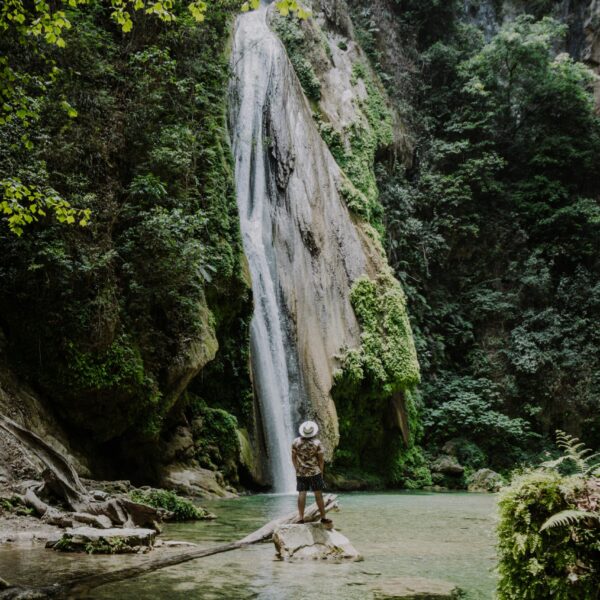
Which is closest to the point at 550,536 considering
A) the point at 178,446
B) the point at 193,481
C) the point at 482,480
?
the point at 193,481

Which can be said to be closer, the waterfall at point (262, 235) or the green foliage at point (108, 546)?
the green foliage at point (108, 546)

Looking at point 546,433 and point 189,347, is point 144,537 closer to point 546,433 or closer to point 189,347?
point 189,347

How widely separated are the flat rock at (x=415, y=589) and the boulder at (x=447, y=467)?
15012 millimetres

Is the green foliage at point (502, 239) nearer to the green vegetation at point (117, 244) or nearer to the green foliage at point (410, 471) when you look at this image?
the green foliage at point (410, 471)

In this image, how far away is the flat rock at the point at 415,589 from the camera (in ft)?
13.9

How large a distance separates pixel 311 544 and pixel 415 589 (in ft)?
5.08

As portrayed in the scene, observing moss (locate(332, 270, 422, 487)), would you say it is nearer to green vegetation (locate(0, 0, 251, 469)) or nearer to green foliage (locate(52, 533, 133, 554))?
green vegetation (locate(0, 0, 251, 469))

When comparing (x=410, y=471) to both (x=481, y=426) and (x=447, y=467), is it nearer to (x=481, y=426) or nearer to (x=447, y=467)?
(x=447, y=467)

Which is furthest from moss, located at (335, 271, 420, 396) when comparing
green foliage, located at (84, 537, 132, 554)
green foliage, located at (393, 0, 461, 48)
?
green foliage, located at (393, 0, 461, 48)

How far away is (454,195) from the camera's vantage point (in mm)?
25141

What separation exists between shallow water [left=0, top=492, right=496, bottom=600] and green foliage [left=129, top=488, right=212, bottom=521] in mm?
405

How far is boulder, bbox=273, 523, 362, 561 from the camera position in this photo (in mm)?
5637

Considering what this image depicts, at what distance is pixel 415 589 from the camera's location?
4453 mm

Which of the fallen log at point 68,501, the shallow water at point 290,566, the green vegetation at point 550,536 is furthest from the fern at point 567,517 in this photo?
the fallen log at point 68,501
